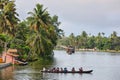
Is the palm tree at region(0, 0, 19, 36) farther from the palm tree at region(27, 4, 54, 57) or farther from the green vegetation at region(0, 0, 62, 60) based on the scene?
the palm tree at region(27, 4, 54, 57)

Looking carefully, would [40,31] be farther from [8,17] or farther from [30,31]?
[8,17]

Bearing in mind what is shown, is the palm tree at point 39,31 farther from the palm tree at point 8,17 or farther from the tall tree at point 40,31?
the palm tree at point 8,17

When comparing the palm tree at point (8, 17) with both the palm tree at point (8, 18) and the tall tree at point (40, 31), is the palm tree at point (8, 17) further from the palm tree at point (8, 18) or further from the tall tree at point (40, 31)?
the tall tree at point (40, 31)

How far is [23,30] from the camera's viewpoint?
91062 millimetres

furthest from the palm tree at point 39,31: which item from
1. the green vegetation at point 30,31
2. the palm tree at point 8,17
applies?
the palm tree at point 8,17

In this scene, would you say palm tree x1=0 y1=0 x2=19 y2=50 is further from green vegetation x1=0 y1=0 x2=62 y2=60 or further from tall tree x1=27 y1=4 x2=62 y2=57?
tall tree x1=27 y1=4 x2=62 y2=57

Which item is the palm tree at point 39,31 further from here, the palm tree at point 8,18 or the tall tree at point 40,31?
the palm tree at point 8,18

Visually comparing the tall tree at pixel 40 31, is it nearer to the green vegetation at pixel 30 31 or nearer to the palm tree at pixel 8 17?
the green vegetation at pixel 30 31

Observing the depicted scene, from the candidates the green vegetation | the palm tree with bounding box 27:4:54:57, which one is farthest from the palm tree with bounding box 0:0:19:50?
the palm tree with bounding box 27:4:54:57

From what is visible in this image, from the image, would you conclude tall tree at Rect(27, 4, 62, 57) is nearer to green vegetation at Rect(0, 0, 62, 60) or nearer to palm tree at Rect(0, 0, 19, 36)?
green vegetation at Rect(0, 0, 62, 60)

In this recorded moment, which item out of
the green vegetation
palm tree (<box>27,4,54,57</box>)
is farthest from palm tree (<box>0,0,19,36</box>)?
palm tree (<box>27,4,54,57</box>)

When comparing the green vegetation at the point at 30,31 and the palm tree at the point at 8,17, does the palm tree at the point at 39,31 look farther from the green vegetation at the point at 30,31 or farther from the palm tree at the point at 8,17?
the palm tree at the point at 8,17

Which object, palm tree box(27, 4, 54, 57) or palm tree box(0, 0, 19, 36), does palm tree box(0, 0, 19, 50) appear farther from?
palm tree box(27, 4, 54, 57)

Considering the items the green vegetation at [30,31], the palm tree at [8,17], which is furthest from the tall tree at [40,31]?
the palm tree at [8,17]
